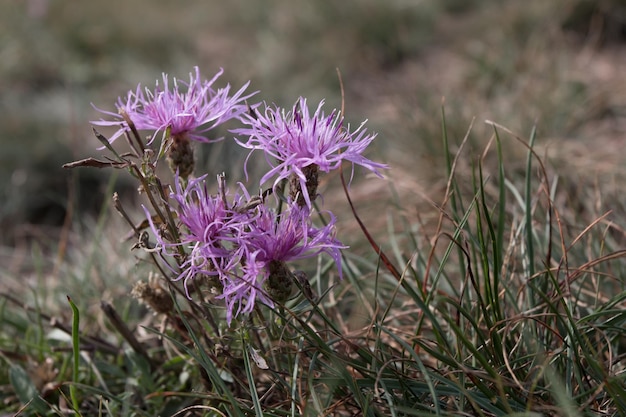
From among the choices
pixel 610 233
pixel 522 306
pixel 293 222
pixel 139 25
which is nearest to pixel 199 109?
pixel 293 222

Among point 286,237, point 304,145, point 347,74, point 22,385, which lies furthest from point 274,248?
point 347,74

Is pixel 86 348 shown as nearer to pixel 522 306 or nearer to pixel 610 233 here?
pixel 522 306

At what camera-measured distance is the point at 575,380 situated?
1.34m

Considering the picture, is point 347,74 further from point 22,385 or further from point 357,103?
point 22,385

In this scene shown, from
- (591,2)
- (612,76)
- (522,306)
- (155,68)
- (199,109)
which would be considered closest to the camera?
(199,109)

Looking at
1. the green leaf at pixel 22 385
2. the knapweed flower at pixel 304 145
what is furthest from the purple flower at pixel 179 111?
A: the green leaf at pixel 22 385

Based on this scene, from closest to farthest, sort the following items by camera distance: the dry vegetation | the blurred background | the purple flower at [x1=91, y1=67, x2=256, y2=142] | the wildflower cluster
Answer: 1. the wildflower cluster
2. the purple flower at [x1=91, y1=67, x2=256, y2=142]
3. the dry vegetation
4. the blurred background

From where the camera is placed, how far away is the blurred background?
3.46m

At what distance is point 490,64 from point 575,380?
3.87 m

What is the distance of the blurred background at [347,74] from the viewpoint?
3.46 m

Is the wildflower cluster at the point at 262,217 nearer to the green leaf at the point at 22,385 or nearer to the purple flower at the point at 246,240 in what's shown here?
the purple flower at the point at 246,240

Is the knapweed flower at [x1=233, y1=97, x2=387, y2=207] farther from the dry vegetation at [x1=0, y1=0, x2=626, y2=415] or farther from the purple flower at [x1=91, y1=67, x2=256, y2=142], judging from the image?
the dry vegetation at [x1=0, y1=0, x2=626, y2=415]

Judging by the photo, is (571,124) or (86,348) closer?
(86,348)

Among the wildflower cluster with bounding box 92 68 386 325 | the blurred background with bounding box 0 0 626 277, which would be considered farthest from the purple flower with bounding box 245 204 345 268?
the blurred background with bounding box 0 0 626 277
